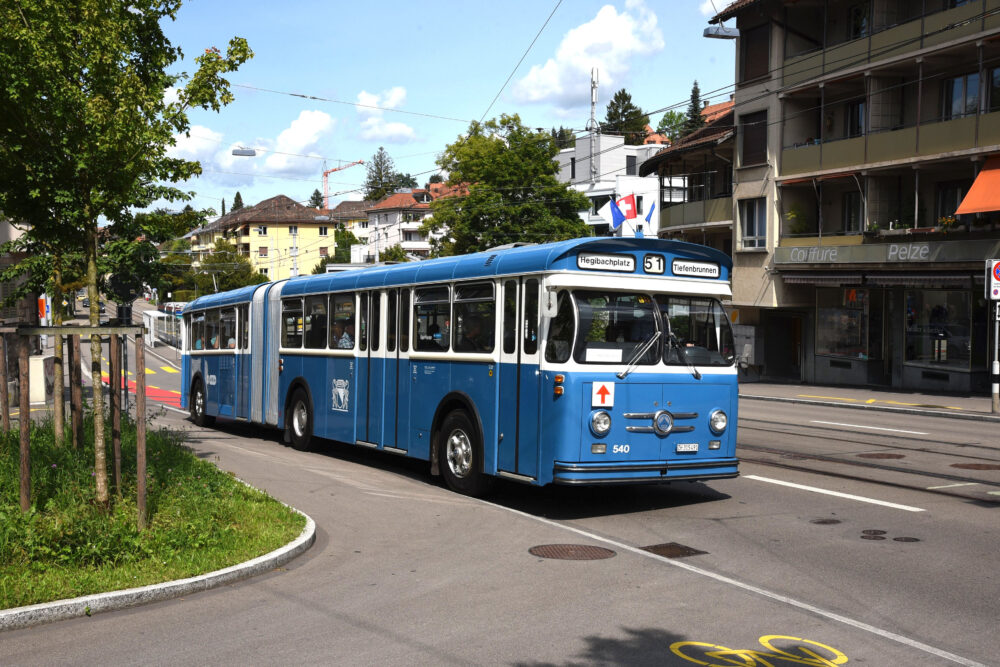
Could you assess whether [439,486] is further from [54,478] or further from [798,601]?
[798,601]

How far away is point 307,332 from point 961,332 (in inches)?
874

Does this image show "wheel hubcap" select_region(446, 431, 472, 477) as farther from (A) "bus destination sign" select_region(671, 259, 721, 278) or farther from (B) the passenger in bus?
(B) the passenger in bus

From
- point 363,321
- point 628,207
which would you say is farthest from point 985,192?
point 363,321

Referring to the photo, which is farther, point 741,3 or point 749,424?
point 741,3

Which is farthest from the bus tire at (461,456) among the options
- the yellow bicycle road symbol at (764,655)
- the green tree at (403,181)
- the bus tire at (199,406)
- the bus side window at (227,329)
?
the green tree at (403,181)

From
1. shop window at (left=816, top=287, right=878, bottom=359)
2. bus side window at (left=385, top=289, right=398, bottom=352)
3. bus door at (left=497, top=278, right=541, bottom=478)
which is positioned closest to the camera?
bus door at (left=497, top=278, right=541, bottom=478)

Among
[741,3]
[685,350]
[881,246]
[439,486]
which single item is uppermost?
[741,3]

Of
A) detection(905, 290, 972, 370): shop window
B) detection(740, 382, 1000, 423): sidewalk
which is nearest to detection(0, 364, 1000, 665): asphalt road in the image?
detection(740, 382, 1000, 423): sidewalk

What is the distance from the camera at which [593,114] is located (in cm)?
6353

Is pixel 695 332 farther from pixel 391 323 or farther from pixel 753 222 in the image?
pixel 753 222

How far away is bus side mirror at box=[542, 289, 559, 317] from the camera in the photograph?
33.9 ft

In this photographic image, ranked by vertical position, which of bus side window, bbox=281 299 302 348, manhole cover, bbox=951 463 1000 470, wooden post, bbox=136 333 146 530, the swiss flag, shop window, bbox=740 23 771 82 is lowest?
manhole cover, bbox=951 463 1000 470

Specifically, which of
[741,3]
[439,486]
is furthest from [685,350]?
[741,3]

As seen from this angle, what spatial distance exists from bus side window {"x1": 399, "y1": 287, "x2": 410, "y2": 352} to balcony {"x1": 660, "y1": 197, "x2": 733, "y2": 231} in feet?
99.5
